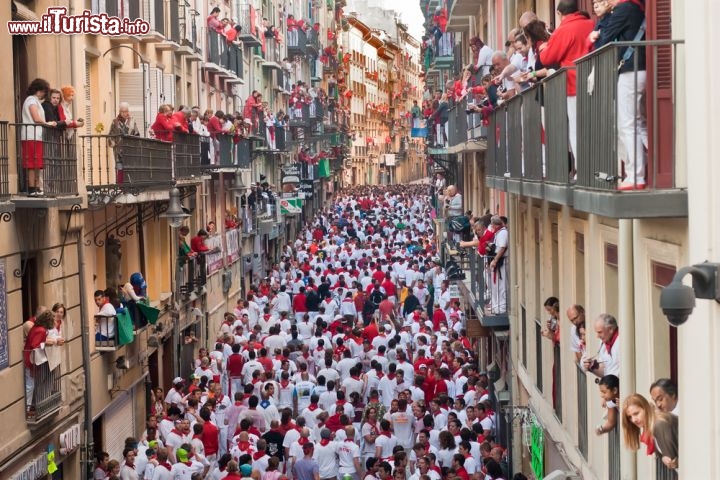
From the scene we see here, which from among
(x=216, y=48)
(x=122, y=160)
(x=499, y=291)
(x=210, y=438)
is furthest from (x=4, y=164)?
(x=216, y=48)

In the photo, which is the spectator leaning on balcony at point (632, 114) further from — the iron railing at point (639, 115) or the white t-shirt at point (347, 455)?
the white t-shirt at point (347, 455)

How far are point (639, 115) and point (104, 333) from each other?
41.9 feet

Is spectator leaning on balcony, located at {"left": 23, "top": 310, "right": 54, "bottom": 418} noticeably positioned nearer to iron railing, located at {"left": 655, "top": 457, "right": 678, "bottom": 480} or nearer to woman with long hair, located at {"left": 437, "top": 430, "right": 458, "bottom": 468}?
woman with long hair, located at {"left": 437, "top": 430, "right": 458, "bottom": 468}

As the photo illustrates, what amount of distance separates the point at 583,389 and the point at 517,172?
306 cm

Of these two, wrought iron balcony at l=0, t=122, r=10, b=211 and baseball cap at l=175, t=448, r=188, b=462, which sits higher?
wrought iron balcony at l=0, t=122, r=10, b=211

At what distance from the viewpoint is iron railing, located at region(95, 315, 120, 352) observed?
1959cm

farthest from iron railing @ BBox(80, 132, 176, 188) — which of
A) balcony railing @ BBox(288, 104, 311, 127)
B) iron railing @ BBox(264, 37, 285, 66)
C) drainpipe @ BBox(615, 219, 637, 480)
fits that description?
balcony railing @ BBox(288, 104, 311, 127)

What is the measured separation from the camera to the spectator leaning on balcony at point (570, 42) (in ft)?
34.3

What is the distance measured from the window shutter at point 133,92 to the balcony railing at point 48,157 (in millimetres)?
5434

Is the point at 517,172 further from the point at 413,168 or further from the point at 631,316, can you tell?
the point at 413,168

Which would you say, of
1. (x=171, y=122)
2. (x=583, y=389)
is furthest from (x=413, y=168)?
(x=583, y=389)

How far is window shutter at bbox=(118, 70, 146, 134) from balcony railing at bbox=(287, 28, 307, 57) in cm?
3729

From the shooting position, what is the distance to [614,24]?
8844 mm

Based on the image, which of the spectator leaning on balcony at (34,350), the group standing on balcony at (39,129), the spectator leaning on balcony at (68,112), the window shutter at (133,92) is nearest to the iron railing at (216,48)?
the window shutter at (133,92)
